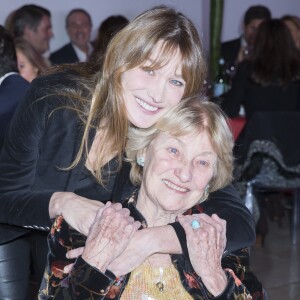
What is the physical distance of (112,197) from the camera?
2582 millimetres

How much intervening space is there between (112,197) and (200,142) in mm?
385

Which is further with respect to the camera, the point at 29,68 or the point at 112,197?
the point at 29,68

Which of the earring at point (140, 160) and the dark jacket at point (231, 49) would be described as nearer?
the earring at point (140, 160)

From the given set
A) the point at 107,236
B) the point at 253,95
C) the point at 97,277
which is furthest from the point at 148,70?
the point at 253,95

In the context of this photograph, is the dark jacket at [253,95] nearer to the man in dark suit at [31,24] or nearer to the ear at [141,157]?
the man in dark suit at [31,24]

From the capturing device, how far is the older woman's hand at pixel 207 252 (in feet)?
7.25

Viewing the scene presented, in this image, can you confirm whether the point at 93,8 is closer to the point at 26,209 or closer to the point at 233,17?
the point at 233,17

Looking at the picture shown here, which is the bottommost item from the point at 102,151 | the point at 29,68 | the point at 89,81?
the point at 29,68

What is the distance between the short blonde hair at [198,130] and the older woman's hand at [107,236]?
0.33 meters

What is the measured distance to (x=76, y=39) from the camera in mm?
7836

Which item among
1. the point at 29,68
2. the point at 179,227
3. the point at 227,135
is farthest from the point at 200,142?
the point at 29,68

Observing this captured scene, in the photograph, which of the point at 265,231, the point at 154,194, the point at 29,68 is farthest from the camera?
the point at 265,231

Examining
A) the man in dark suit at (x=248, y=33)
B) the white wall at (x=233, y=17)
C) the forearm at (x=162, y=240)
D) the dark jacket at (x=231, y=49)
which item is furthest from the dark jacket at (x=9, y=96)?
the white wall at (x=233, y=17)

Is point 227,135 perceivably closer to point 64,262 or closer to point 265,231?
point 64,262
